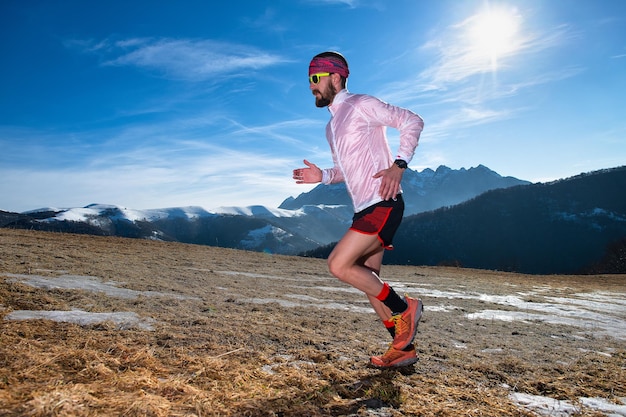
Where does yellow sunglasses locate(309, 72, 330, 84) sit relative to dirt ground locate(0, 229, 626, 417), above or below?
above

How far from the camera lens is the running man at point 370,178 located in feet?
10.7

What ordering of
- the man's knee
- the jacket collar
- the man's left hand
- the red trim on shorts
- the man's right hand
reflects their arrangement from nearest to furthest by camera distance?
the man's left hand < the man's knee < the red trim on shorts < the jacket collar < the man's right hand

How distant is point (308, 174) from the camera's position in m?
4.04

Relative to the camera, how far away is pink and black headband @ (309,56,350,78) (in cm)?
360

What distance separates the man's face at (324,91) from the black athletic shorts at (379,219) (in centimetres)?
115

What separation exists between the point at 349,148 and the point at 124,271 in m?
6.07

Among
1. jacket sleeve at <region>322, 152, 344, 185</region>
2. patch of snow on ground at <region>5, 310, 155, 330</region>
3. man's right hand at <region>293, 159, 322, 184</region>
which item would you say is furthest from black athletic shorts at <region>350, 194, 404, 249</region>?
patch of snow on ground at <region>5, 310, 155, 330</region>

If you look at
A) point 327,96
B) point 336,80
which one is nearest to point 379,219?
point 327,96

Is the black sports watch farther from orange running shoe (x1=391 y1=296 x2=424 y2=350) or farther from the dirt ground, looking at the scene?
the dirt ground

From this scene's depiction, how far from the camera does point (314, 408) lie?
2289mm

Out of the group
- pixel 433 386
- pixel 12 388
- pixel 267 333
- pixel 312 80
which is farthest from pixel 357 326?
pixel 12 388

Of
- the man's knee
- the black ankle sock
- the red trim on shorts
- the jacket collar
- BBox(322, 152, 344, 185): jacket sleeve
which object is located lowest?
the black ankle sock

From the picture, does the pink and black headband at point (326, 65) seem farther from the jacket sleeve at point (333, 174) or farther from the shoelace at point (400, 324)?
the shoelace at point (400, 324)

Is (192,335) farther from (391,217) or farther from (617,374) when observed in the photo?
(617,374)
